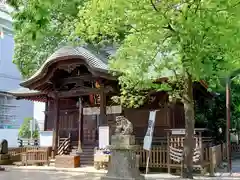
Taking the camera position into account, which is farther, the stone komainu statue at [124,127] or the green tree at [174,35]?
the stone komainu statue at [124,127]

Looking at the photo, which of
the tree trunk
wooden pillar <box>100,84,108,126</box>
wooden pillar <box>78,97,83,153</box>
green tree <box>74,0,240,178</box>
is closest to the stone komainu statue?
green tree <box>74,0,240,178</box>

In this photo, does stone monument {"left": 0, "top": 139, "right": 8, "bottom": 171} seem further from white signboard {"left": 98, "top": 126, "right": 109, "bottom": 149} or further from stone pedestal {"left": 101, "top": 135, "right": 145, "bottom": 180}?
stone pedestal {"left": 101, "top": 135, "right": 145, "bottom": 180}

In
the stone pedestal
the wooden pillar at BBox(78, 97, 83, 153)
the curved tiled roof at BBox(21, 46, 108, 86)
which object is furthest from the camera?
the wooden pillar at BBox(78, 97, 83, 153)

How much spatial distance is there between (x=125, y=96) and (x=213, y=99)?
7873 millimetres

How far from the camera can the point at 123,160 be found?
9.41m

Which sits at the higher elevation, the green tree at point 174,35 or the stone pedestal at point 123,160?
the green tree at point 174,35

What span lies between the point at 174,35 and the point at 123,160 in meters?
3.87

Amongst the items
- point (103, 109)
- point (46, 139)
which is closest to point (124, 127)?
→ point (103, 109)

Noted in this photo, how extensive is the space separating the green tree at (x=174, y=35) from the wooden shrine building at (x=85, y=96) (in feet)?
13.1

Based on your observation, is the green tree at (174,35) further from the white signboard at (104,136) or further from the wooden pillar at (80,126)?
the wooden pillar at (80,126)

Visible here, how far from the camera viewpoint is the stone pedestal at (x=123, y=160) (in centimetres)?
934

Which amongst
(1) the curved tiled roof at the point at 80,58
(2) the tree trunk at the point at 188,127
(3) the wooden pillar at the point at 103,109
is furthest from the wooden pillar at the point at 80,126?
(2) the tree trunk at the point at 188,127

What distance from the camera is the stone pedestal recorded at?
30.6 feet

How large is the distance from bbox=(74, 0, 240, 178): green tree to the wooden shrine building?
4.00 metres
